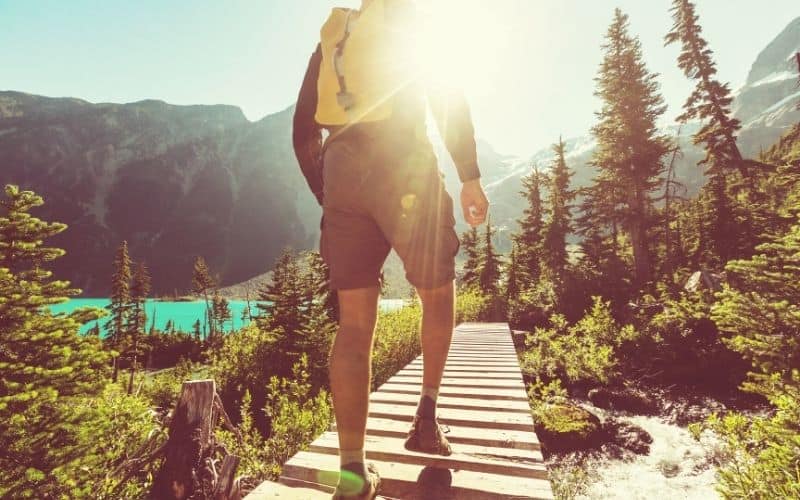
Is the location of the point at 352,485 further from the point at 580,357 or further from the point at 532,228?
the point at 532,228

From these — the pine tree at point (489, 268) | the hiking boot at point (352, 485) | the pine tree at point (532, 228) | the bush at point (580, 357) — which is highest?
the pine tree at point (532, 228)

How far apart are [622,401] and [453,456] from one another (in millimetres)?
10305

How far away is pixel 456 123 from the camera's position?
184 centimetres

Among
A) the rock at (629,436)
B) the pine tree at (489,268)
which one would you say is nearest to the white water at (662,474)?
the rock at (629,436)

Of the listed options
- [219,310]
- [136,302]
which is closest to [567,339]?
[136,302]

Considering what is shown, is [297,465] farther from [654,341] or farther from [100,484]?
[654,341]

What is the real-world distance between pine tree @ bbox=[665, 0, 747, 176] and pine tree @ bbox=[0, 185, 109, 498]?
27433mm

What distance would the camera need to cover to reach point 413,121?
172 cm

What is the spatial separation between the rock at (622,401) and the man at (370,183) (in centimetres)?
1050

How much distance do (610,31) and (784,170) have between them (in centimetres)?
2080

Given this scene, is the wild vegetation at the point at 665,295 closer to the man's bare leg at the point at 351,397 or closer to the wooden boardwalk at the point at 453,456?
the wooden boardwalk at the point at 453,456

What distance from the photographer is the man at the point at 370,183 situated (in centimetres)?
147

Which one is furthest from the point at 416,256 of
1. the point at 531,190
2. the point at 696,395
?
the point at 531,190

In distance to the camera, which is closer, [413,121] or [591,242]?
[413,121]
